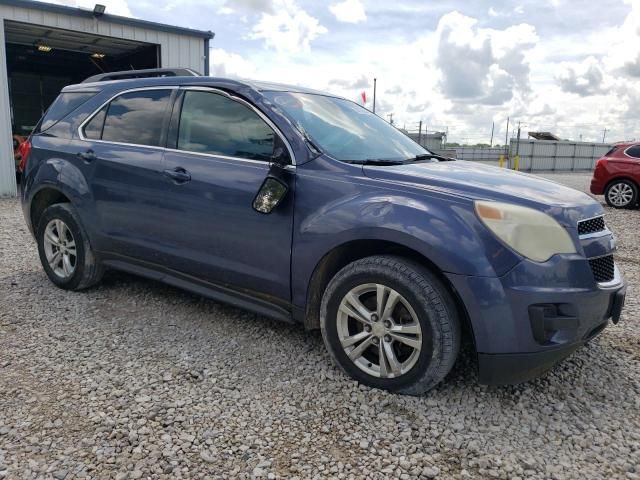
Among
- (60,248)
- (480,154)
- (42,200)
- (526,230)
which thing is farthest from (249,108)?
(480,154)

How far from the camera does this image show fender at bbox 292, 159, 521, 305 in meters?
2.40

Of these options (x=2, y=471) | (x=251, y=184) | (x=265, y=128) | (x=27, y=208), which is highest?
(x=265, y=128)

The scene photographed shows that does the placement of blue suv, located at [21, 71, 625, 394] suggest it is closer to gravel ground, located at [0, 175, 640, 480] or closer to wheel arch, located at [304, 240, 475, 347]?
wheel arch, located at [304, 240, 475, 347]

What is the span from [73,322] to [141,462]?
1845 mm

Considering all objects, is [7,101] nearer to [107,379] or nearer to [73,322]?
[73,322]

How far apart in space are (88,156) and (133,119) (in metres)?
0.49

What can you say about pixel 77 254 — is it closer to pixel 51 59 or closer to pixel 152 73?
pixel 152 73

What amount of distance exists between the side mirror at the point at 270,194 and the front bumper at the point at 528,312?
41.7 inches

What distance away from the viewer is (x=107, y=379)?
2.86 m

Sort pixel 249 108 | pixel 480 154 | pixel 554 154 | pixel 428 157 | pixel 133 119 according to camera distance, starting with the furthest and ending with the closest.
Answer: pixel 480 154 < pixel 554 154 < pixel 133 119 < pixel 428 157 < pixel 249 108

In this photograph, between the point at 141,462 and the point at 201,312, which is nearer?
the point at 141,462

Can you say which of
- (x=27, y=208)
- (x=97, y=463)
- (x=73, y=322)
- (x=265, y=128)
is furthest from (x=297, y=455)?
(x=27, y=208)

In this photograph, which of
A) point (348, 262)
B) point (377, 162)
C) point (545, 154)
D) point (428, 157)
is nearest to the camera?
point (348, 262)

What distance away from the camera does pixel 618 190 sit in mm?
11320
